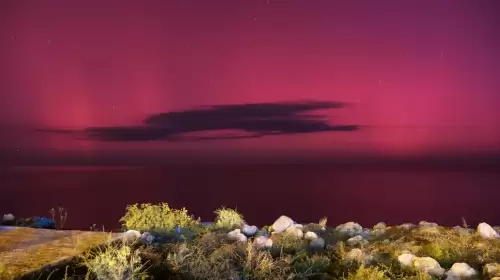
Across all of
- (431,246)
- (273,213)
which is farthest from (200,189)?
(431,246)

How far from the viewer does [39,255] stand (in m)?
6.38

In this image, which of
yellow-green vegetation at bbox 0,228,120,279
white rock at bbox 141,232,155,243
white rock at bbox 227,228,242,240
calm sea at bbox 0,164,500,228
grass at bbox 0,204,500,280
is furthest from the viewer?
calm sea at bbox 0,164,500,228

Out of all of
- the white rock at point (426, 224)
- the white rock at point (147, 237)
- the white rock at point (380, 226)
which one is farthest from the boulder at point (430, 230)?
the white rock at point (147, 237)

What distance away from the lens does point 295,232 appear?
8.99 metres

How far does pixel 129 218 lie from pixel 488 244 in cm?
569

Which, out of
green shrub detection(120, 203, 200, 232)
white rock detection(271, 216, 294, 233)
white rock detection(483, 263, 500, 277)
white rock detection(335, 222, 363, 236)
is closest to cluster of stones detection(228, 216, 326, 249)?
white rock detection(271, 216, 294, 233)

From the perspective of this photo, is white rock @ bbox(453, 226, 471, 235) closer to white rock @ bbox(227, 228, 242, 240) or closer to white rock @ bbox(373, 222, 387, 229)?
white rock @ bbox(373, 222, 387, 229)

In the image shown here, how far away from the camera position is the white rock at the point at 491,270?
741cm

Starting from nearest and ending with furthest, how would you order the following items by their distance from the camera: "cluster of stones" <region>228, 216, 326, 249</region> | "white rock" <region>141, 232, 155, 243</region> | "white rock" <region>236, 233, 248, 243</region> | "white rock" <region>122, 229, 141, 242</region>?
"white rock" <region>122, 229, 141, 242</region>, "white rock" <region>141, 232, 155, 243</region>, "cluster of stones" <region>228, 216, 326, 249</region>, "white rock" <region>236, 233, 248, 243</region>

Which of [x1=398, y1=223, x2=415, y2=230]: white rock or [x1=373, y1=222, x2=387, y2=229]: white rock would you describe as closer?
[x1=398, y1=223, x2=415, y2=230]: white rock

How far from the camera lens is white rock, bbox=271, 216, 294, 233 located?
31.6 feet

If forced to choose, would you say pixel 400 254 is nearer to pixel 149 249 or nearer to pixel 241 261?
pixel 241 261

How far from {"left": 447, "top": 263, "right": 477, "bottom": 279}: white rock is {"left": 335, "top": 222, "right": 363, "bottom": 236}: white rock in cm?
260

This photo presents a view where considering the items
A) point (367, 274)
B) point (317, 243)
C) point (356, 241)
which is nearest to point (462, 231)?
point (356, 241)
